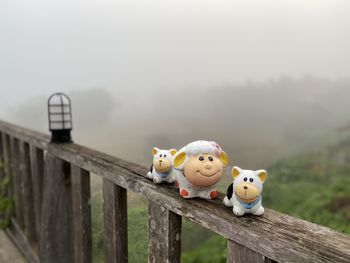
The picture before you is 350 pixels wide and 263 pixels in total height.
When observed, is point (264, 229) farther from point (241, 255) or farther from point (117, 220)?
point (117, 220)

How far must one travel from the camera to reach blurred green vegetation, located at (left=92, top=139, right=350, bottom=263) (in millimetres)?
1300

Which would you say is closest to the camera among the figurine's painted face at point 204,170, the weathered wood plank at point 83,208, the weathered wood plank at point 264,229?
the weathered wood plank at point 264,229

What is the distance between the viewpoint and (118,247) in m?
1.30

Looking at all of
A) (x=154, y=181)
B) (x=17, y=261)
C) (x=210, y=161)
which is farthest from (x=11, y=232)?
(x=210, y=161)

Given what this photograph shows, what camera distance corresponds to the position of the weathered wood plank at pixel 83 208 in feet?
5.10

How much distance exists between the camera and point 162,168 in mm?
1078

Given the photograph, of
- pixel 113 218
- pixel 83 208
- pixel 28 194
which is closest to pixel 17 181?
pixel 28 194

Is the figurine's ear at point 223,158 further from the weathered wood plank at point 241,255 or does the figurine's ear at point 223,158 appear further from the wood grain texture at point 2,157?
the wood grain texture at point 2,157

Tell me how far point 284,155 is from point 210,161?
11.7 m

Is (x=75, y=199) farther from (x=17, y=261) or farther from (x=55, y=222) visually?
(x=17, y=261)

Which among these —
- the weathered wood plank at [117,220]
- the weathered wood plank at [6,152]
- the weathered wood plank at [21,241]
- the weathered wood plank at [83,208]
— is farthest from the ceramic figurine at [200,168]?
the weathered wood plank at [6,152]

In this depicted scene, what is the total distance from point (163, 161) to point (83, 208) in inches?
26.2

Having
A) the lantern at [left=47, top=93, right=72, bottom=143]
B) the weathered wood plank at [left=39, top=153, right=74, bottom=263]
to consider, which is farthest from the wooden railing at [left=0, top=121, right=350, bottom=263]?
the lantern at [left=47, top=93, right=72, bottom=143]

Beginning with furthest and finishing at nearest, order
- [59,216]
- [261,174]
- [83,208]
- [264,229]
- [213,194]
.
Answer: [59,216] → [83,208] → [213,194] → [261,174] → [264,229]
